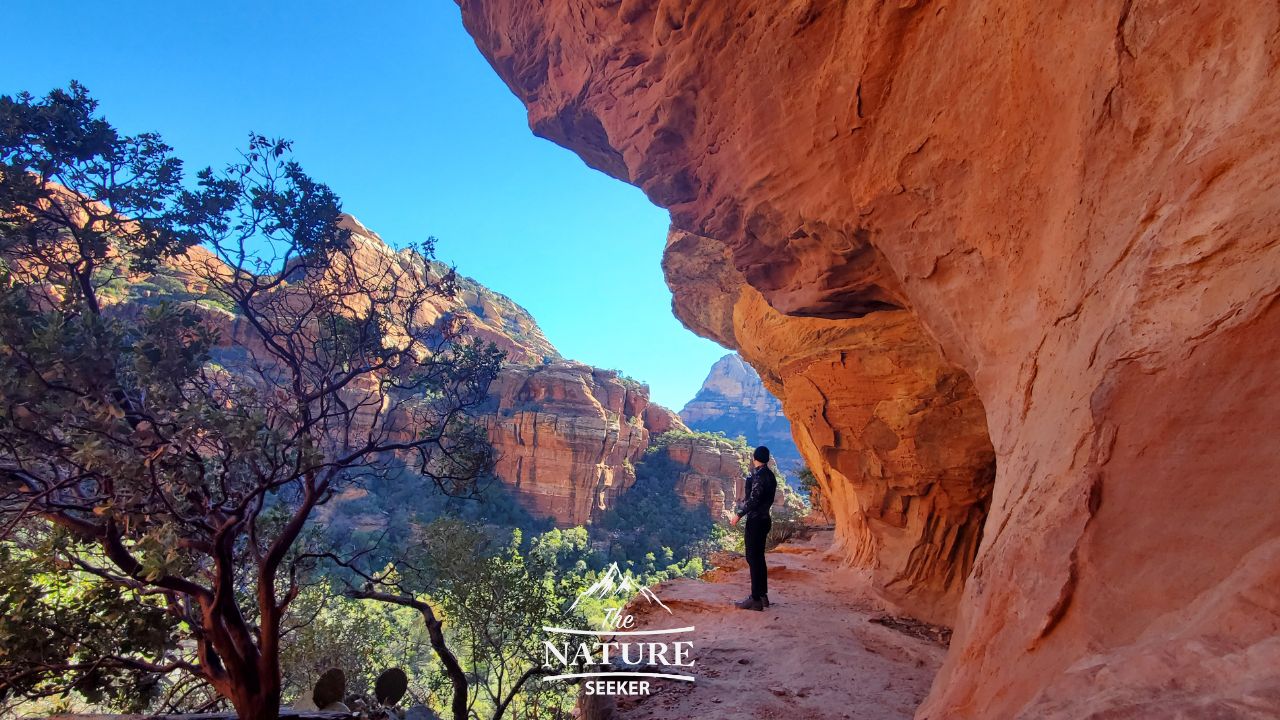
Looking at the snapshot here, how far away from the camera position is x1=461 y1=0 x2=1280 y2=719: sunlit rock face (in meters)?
1.66

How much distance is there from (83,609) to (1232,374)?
364 inches

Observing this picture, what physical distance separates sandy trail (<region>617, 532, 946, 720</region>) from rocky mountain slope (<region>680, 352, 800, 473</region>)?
89999 mm

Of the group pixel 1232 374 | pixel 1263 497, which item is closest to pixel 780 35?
pixel 1232 374

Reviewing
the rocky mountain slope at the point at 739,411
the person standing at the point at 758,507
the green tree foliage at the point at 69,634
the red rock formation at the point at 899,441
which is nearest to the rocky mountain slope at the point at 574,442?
the green tree foliage at the point at 69,634

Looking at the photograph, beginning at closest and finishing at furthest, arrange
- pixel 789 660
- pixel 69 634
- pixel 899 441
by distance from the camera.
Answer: pixel 789 660, pixel 69 634, pixel 899 441

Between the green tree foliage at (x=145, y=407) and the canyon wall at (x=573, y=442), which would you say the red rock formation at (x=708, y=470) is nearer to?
the canyon wall at (x=573, y=442)

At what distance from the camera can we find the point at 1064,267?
9.05 feet

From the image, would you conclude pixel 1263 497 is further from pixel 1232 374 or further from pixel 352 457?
pixel 352 457

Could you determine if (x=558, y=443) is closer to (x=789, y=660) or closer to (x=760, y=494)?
(x=760, y=494)

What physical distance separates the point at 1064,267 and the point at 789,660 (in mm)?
3732

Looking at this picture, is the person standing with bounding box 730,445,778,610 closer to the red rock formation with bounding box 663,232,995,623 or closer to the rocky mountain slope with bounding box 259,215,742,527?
the red rock formation with bounding box 663,232,995,623

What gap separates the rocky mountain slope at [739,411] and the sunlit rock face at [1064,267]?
92.4 meters

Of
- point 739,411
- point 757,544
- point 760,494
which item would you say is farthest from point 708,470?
point 739,411

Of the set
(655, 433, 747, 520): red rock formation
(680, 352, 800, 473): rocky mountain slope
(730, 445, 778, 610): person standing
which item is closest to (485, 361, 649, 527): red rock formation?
(655, 433, 747, 520): red rock formation
